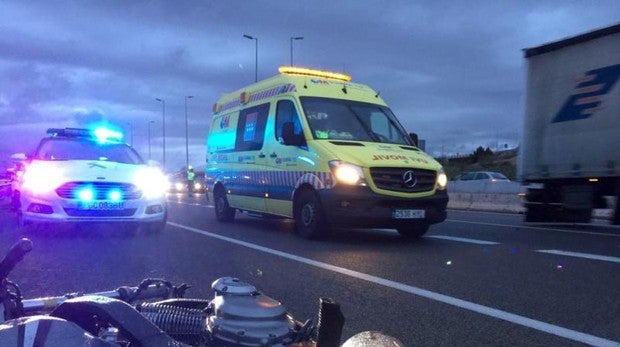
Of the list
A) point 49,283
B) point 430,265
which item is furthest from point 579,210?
point 49,283

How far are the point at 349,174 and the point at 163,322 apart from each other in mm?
6722

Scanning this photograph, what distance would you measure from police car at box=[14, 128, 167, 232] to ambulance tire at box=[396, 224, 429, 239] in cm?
395

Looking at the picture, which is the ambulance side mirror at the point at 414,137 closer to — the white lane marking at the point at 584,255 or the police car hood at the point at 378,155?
the police car hood at the point at 378,155

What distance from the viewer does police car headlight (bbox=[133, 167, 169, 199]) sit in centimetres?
945

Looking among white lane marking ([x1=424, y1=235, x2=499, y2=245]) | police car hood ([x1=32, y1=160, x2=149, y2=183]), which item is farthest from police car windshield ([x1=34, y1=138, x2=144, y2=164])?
white lane marking ([x1=424, y1=235, x2=499, y2=245])

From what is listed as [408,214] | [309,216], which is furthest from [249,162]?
[408,214]

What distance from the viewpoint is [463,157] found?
229ft

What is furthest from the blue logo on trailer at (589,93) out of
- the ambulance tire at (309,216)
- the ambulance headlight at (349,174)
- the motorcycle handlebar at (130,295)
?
the motorcycle handlebar at (130,295)

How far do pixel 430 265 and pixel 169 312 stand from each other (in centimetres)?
532

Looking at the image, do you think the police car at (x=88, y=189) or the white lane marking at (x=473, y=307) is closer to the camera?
the white lane marking at (x=473, y=307)

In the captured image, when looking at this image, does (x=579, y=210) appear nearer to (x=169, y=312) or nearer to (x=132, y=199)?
(x=132, y=199)

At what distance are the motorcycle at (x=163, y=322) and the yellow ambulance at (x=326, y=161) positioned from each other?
645 centimetres

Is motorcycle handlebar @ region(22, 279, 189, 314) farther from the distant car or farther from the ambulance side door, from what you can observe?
the distant car

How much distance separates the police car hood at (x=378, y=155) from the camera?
867 centimetres
